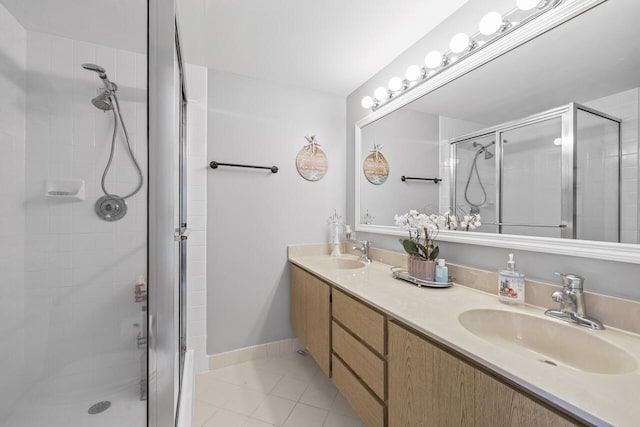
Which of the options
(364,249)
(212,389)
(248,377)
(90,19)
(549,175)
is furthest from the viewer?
(364,249)

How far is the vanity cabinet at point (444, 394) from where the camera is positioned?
23.6 inches

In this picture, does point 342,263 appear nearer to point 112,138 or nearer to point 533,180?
point 533,180

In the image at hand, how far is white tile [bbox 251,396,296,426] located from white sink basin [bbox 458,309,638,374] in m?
1.16

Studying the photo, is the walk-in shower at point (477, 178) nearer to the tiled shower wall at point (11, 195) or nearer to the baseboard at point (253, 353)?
the tiled shower wall at point (11, 195)

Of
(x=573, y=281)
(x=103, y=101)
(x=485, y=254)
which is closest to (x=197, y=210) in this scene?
(x=103, y=101)

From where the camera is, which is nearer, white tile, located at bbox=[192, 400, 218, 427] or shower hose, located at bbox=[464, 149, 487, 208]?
shower hose, located at bbox=[464, 149, 487, 208]

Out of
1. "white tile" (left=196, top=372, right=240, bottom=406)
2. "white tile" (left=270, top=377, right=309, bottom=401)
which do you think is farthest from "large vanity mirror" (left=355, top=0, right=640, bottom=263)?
"white tile" (left=196, top=372, right=240, bottom=406)

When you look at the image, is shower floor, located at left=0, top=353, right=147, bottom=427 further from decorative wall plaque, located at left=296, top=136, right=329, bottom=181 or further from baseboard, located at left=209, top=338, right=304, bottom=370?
decorative wall plaque, located at left=296, top=136, right=329, bottom=181

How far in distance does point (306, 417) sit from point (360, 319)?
75 cm

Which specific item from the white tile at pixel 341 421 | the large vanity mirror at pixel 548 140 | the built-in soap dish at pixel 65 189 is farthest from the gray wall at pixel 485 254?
the built-in soap dish at pixel 65 189

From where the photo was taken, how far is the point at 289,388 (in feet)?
5.54

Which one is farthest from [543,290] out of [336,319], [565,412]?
[336,319]

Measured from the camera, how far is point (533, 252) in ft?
3.51

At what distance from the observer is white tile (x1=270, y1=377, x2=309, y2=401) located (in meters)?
1.62
